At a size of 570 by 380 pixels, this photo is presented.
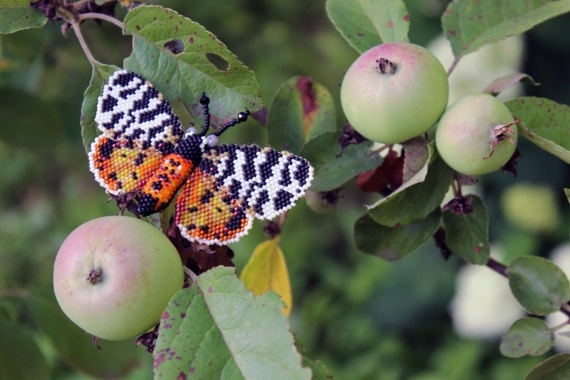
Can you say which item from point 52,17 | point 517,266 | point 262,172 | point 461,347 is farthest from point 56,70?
point 461,347

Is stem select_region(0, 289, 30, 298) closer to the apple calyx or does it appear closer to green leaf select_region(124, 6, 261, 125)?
green leaf select_region(124, 6, 261, 125)

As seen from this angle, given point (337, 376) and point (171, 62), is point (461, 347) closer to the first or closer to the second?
point (337, 376)

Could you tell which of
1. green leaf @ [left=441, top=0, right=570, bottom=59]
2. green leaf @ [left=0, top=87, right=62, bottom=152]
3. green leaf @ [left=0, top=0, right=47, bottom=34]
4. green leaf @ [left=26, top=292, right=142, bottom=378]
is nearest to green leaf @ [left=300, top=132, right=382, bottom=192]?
green leaf @ [left=441, top=0, right=570, bottom=59]

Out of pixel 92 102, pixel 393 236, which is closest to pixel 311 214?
pixel 393 236

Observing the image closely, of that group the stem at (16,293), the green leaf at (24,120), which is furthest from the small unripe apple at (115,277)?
the green leaf at (24,120)

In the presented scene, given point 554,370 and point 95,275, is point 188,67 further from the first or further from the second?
point 554,370

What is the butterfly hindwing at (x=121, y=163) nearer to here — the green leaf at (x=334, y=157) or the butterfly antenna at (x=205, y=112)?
the butterfly antenna at (x=205, y=112)
